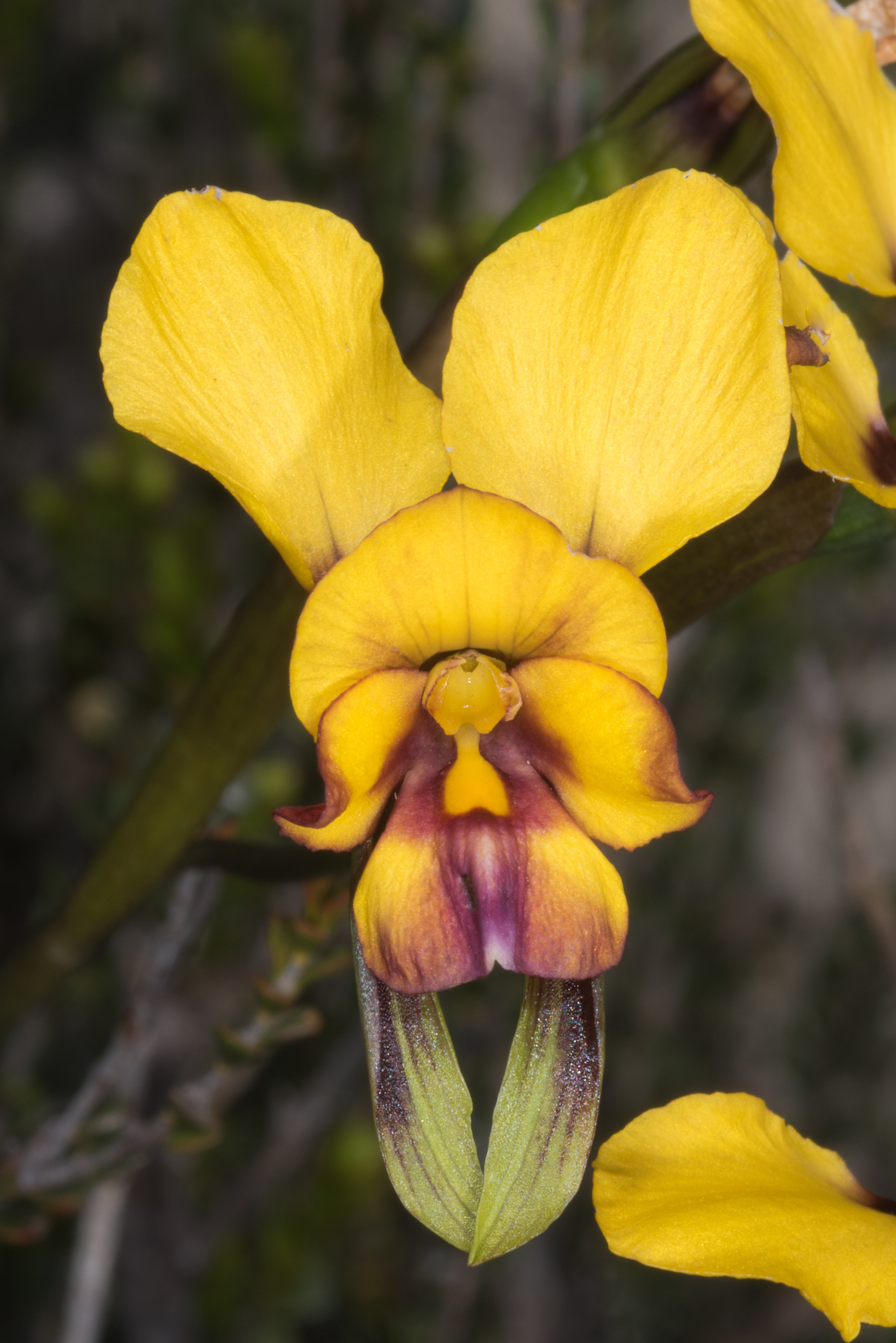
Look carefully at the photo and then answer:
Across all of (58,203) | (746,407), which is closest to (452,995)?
(746,407)

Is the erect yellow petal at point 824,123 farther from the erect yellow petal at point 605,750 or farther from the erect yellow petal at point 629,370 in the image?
the erect yellow petal at point 605,750

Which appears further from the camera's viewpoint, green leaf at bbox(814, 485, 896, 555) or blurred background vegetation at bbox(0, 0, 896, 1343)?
blurred background vegetation at bbox(0, 0, 896, 1343)

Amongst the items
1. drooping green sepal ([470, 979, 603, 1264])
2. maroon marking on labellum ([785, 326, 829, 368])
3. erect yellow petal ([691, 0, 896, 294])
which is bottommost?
drooping green sepal ([470, 979, 603, 1264])

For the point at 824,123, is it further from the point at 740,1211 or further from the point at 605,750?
the point at 740,1211

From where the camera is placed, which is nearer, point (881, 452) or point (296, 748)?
point (881, 452)

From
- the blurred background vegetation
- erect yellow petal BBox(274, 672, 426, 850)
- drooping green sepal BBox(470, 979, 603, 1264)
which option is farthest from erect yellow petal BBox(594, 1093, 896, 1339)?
the blurred background vegetation

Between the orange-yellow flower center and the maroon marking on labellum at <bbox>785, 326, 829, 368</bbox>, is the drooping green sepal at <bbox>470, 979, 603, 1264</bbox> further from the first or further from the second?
the maroon marking on labellum at <bbox>785, 326, 829, 368</bbox>

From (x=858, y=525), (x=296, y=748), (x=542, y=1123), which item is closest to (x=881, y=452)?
(x=858, y=525)
